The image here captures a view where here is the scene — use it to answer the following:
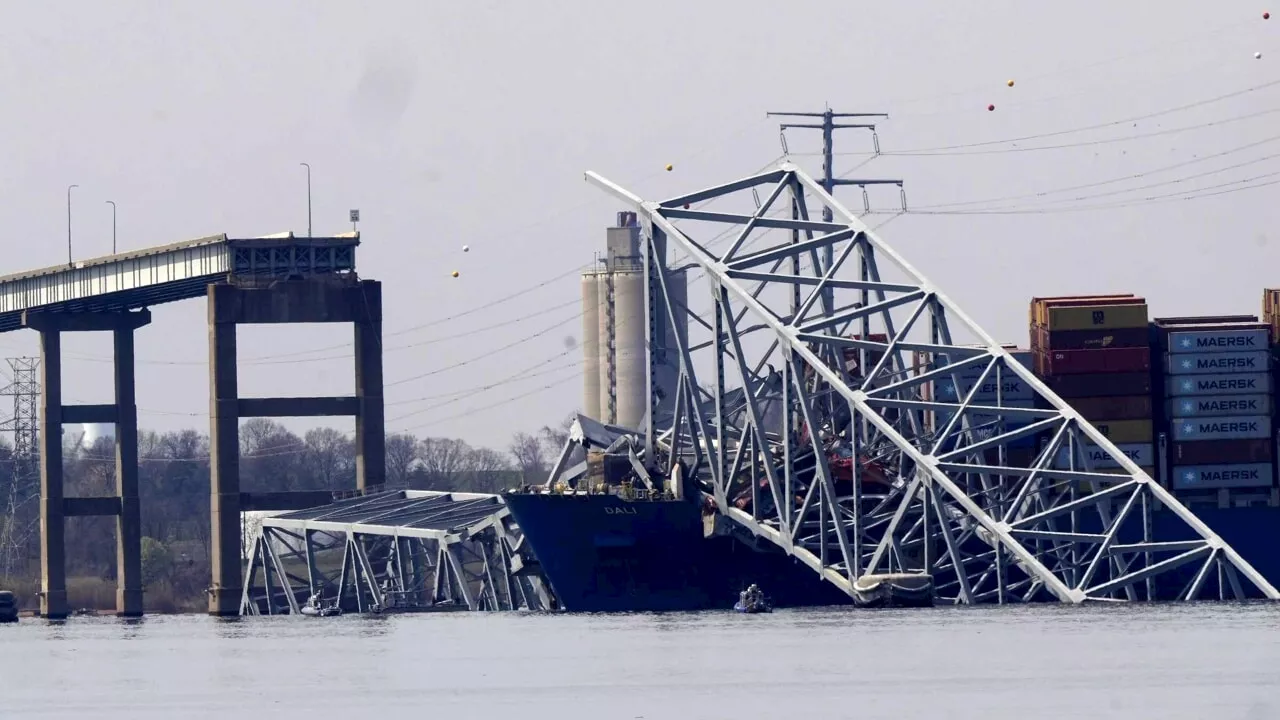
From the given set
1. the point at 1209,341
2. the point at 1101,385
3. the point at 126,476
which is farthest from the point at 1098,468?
the point at 126,476

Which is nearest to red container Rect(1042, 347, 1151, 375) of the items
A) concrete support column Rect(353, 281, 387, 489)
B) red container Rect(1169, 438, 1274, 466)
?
red container Rect(1169, 438, 1274, 466)

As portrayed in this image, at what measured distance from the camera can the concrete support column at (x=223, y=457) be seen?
144250mm

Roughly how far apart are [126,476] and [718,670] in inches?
4003

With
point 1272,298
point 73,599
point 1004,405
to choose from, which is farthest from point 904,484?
point 73,599

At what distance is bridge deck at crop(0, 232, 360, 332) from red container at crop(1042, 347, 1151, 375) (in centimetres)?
4880

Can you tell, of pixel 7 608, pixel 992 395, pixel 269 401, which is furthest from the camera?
pixel 269 401

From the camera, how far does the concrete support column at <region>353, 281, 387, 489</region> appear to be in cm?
14762

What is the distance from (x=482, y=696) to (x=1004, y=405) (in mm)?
56982

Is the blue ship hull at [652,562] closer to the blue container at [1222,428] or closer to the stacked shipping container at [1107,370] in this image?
the stacked shipping container at [1107,370]

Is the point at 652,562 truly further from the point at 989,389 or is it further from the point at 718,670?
the point at 718,670

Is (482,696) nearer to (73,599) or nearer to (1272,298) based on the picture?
(1272,298)

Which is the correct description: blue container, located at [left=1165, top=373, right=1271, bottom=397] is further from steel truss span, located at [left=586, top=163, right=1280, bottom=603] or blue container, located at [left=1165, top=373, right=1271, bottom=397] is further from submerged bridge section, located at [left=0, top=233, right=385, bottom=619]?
submerged bridge section, located at [left=0, top=233, right=385, bottom=619]

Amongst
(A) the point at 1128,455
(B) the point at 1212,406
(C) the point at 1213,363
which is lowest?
(A) the point at 1128,455

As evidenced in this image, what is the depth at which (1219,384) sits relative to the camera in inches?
4449
